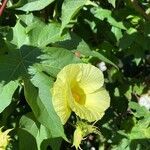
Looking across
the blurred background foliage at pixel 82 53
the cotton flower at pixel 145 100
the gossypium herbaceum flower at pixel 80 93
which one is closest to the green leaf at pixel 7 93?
the blurred background foliage at pixel 82 53

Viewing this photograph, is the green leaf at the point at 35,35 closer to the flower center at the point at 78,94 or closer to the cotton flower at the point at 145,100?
the flower center at the point at 78,94

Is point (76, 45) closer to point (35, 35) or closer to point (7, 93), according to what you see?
point (35, 35)

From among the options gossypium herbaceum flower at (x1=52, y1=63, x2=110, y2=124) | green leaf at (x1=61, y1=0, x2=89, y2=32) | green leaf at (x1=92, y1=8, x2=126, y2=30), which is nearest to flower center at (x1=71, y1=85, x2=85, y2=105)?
gossypium herbaceum flower at (x1=52, y1=63, x2=110, y2=124)

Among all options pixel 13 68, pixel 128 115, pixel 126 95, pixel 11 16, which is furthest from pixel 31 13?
pixel 128 115

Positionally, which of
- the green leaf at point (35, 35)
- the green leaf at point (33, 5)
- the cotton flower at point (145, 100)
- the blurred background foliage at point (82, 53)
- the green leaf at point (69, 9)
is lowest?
the cotton flower at point (145, 100)

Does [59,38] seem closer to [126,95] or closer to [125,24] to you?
[125,24]

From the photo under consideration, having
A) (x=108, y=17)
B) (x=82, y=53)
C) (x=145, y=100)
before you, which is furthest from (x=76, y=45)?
(x=145, y=100)
